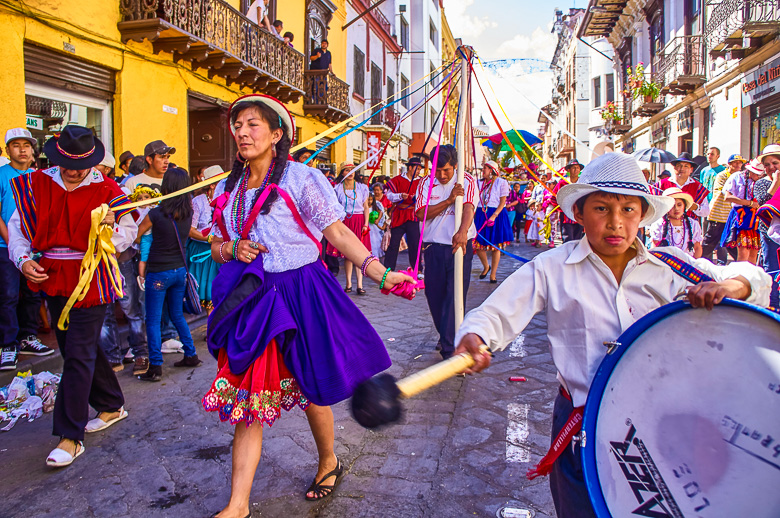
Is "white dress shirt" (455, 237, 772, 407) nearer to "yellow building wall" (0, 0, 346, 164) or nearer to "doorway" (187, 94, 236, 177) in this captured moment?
"yellow building wall" (0, 0, 346, 164)

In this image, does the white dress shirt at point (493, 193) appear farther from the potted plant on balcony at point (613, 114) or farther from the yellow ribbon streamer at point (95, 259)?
the potted plant on balcony at point (613, 114)

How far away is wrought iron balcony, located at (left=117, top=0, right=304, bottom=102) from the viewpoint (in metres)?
10.2

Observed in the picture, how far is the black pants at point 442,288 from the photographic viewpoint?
5.54m

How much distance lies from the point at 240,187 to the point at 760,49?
14669 mm

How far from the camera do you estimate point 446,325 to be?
5.55m

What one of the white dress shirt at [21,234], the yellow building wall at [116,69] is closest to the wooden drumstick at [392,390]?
the white dress shirt at [21,234]

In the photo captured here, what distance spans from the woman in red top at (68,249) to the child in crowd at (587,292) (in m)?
2.63

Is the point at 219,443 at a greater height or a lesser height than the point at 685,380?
lesser

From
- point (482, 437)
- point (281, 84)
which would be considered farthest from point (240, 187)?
point (281, 84)

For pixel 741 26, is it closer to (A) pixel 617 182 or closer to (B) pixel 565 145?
(A) pixel 617 182

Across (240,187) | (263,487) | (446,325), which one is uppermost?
(240,187)

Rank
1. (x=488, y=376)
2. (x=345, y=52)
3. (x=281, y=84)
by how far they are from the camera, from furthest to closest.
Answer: (x=345, y=52), (x=281, y=84), (x=488, y=376)

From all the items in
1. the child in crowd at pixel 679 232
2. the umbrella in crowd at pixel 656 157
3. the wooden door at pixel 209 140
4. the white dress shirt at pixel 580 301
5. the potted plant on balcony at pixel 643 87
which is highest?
the potted plant on balcony at pixel 643 87

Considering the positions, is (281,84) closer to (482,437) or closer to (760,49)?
(760,49)
